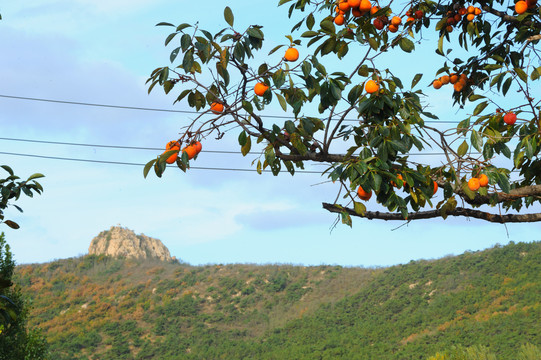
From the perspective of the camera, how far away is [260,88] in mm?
3088

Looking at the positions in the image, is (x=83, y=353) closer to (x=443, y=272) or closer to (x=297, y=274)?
(x=297, y=274)

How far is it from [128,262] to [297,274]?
8.98 meters

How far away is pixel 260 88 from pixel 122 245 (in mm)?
27889

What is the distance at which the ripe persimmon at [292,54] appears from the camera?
3.08 m

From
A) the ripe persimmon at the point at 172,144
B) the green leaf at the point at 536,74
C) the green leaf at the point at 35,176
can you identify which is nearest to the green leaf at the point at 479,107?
the green leaf at the point at 536,74

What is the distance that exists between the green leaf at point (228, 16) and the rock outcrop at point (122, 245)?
26.7 meters

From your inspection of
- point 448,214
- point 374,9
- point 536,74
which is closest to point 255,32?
point 374,9

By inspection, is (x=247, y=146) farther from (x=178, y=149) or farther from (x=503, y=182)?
(x=503, y=182)

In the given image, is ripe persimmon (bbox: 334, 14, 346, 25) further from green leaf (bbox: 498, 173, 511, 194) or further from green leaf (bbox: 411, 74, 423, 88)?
green leaf (bbox: 498, 173, 511, 194)

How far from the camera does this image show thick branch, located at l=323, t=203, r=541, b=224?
3518 mm

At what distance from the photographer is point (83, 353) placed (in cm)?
1777

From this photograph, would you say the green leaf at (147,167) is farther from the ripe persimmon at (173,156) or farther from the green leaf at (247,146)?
the green leaf at (247,146)

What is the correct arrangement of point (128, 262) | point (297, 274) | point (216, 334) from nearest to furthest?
point (216, 334) < point (297, 274) < point (128, 262)

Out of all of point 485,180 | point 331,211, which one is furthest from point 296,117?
point 485,180
